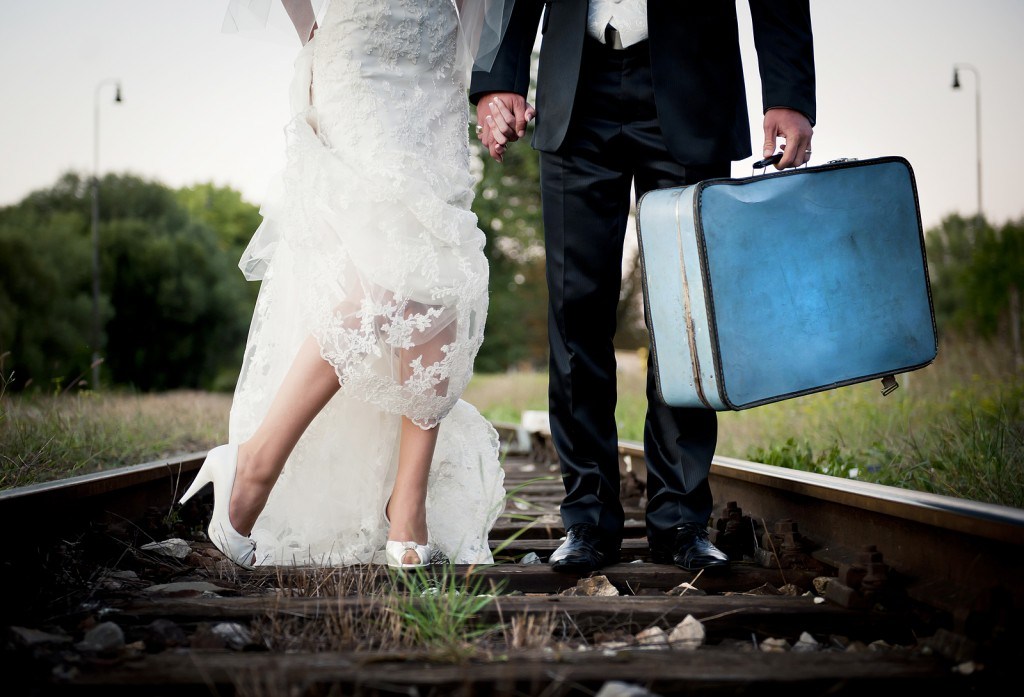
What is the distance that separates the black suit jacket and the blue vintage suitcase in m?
A: 0.32

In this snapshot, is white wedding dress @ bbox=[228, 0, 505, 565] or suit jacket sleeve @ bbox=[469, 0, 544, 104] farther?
suit jacket sleeve @ bbox=[469, 0, 544, 104]

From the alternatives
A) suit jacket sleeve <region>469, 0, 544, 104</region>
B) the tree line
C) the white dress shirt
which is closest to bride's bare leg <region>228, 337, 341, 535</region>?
suit jacket sleeve <region>469, 0, 544, 104</region>

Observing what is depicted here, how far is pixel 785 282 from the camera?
224cm

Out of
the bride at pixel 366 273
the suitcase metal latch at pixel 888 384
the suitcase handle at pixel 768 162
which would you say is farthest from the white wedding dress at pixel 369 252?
the suitcase metal latch at pixel 888 384

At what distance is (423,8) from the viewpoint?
2.49 metres

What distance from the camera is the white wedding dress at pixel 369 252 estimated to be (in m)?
2.43

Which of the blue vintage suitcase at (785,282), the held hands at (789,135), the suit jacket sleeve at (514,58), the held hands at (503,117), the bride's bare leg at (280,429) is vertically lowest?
the bride's bare leg at (280,429)

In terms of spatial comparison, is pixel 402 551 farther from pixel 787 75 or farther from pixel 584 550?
pixel 787 75

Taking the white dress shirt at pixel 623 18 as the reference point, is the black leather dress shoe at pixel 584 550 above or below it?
below

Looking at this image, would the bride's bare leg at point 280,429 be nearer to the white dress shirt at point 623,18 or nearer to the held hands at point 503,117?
the held hands at point 503,117

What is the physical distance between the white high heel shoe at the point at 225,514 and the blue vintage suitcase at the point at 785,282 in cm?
128

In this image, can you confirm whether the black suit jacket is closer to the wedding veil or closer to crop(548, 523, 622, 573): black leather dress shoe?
the wedding veil

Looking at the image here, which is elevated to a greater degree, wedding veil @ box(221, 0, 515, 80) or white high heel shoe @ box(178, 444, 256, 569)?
wedding veil @ box(221, 0, 515, 80)

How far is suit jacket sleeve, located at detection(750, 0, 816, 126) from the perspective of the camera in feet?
8.03
